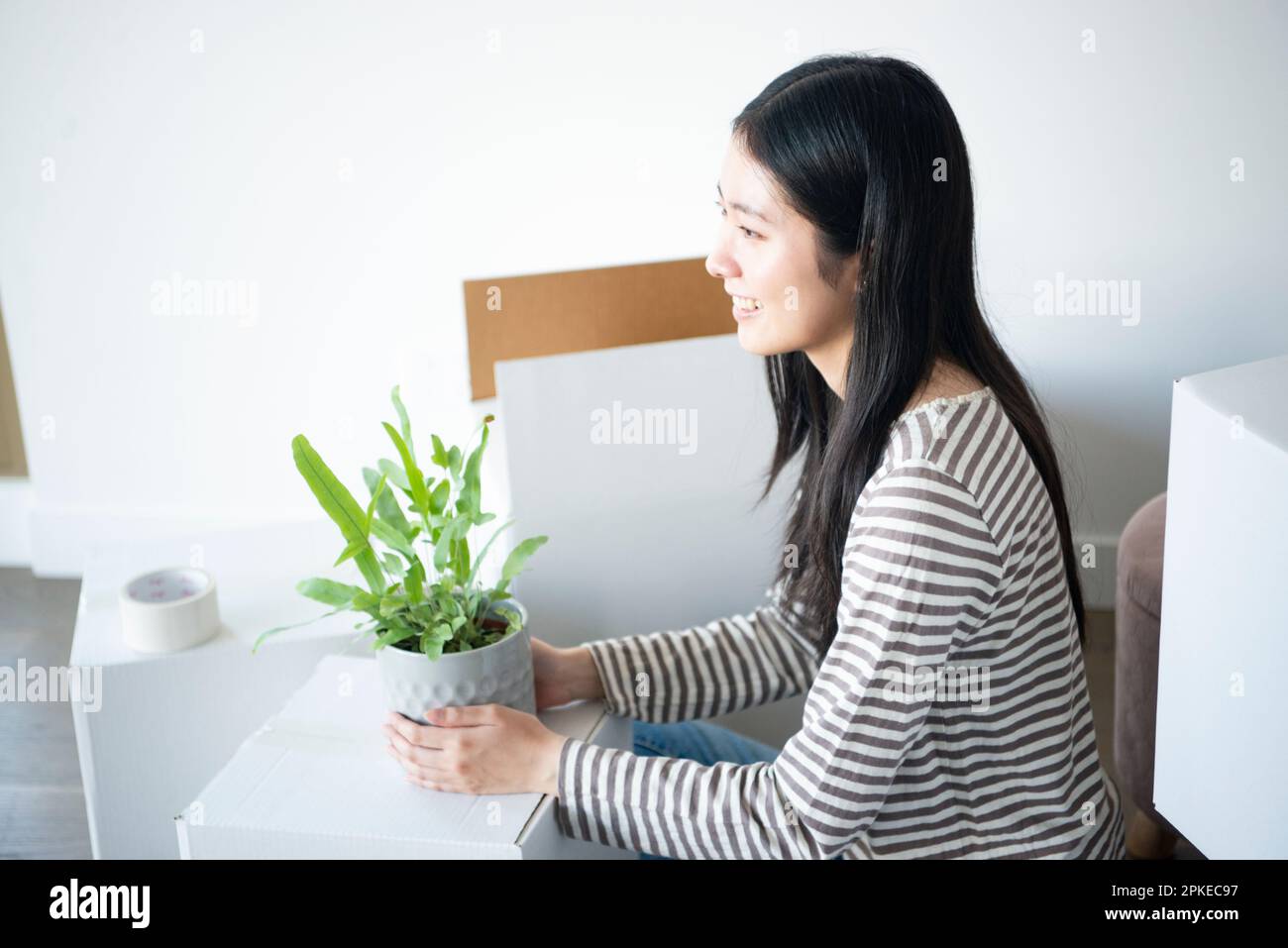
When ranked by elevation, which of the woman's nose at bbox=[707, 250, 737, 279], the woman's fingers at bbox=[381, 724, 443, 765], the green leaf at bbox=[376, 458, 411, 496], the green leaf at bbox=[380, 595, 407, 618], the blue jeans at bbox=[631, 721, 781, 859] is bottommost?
the blue jeans at bbox=[631, 721, 781, 859]

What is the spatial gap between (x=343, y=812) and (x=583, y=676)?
276 mm

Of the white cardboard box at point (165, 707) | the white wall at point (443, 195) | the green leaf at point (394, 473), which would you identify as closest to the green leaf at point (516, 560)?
the green leaf at point (394, 473)

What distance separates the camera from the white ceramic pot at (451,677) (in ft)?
3.46

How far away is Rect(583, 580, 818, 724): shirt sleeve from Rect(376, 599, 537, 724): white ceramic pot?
158 mm

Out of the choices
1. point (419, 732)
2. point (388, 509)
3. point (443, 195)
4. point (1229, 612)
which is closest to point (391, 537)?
point (388, 509)

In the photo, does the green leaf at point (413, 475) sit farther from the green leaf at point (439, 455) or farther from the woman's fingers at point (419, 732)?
the woman's fingers at point (419, 732)

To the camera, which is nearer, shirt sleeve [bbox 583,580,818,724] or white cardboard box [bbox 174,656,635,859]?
white cardboard box [bbox 174,656,635,859]

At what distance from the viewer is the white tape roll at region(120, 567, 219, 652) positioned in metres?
1.36

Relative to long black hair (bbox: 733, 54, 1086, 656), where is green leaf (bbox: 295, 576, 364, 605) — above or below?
below

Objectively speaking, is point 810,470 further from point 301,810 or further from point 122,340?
point 122,340

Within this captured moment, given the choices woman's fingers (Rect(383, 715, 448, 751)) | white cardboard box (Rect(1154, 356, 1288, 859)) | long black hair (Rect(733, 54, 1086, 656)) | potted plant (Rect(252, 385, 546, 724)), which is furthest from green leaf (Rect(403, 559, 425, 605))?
white cardboard box (Rect(1154, 356, 1288, 859))

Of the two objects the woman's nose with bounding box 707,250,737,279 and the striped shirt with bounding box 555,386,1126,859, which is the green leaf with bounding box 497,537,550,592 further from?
the woman's nose with bounding box 707,250,737,279
